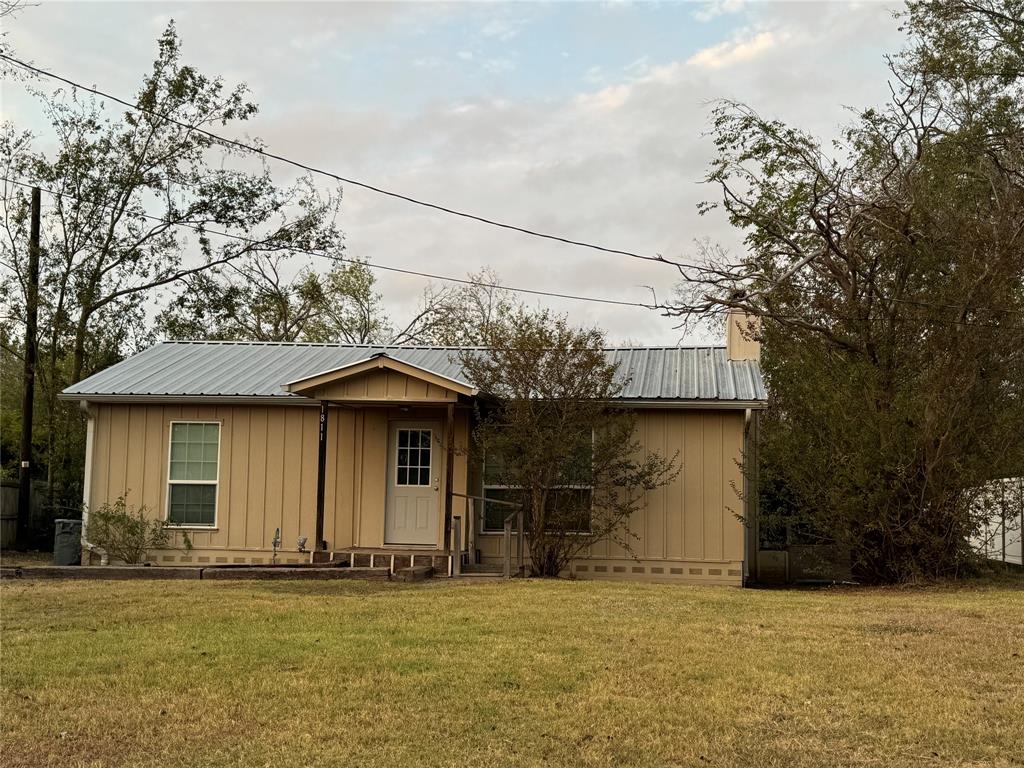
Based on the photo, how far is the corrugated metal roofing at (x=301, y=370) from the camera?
14.8 m

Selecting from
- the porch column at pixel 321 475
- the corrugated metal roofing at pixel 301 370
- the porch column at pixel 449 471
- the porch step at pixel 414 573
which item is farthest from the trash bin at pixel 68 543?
the porch column at pixel 449 471

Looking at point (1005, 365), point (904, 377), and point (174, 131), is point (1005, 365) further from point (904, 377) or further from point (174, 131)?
point (174, 131)

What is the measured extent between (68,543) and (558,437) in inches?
309

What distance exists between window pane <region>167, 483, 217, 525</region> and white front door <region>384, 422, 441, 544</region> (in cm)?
276

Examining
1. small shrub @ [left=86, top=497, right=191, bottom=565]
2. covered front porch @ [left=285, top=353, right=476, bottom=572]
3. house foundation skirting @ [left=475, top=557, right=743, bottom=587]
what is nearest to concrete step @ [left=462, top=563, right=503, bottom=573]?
house foundation skirting @ [left=475, top=557, right=743, bottom=587]

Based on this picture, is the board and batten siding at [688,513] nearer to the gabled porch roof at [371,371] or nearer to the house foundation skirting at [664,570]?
the house foundation skirting at [664,570]

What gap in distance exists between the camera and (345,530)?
1480 centimetres

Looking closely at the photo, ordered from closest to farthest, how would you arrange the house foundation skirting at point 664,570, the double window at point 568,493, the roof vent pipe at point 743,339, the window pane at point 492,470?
the double window at point 568,493
the house foundation skirting at point 664,570
the window pane at point 492,470
the roof vent pipe at point 743,339

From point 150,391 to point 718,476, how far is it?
8.64 metres

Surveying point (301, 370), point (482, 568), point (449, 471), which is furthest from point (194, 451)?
point (482, 568)

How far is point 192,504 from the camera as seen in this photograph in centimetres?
1513

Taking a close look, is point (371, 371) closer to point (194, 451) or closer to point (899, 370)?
point (194, 451)

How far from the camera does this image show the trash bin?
15047mm

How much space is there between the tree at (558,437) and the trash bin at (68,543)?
656 cm
